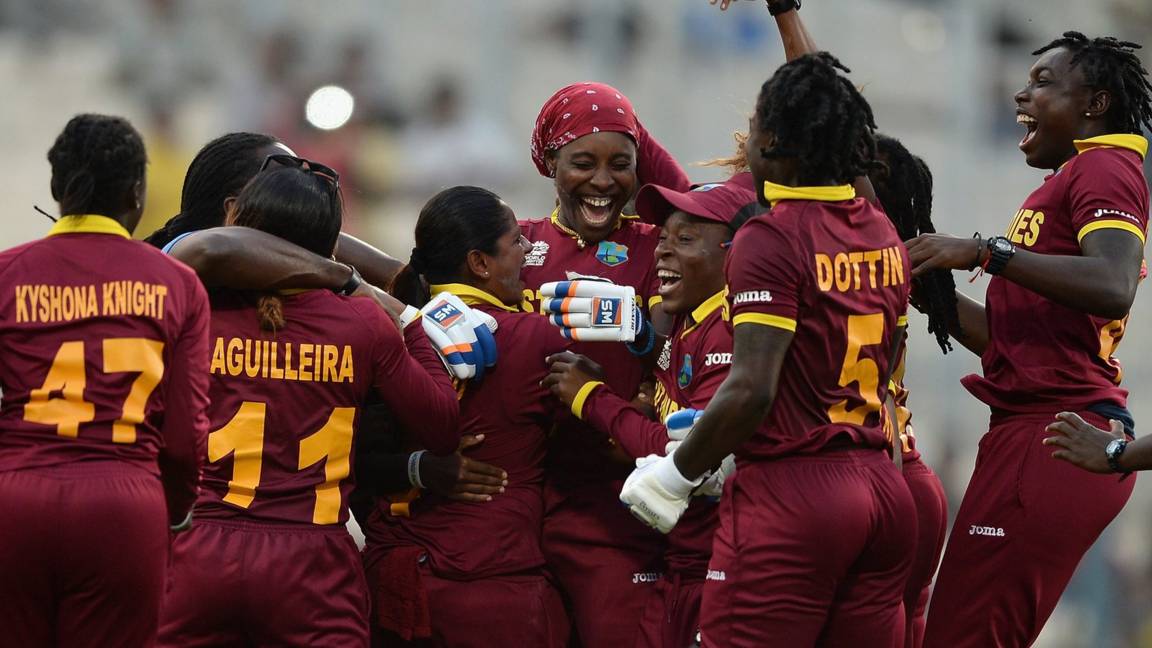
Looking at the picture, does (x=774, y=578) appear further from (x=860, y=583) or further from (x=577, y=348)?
(x=577, y=348)

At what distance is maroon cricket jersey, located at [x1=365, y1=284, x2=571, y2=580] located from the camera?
18.1ft

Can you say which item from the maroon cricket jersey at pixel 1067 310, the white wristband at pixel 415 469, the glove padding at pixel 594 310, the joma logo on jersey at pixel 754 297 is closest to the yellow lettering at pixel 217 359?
the white wristband at pixel 415 469

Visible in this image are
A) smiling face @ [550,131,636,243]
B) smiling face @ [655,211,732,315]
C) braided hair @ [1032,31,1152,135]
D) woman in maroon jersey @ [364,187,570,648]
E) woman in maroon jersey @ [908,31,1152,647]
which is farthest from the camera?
smiling face @ [550,131,636,243]

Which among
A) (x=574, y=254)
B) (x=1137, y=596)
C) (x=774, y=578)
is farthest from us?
(x=1137, y=596)

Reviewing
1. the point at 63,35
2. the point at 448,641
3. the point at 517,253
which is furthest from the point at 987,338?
the point at 63,35

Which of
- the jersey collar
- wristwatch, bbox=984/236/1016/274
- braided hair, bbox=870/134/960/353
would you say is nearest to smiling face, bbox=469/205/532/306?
the jersey collar

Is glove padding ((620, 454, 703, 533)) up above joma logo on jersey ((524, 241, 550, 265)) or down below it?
below

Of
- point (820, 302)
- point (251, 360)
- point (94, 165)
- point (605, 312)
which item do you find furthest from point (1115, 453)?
point (94, 165)

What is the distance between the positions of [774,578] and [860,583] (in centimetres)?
31

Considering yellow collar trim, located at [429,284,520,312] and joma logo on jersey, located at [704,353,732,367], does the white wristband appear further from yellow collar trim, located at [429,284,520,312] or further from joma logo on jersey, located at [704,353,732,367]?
joma logo on jersey, located at [704,353,732,367]

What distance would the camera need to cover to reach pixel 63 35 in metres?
12.2

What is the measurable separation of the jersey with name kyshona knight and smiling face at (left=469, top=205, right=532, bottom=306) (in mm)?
1286

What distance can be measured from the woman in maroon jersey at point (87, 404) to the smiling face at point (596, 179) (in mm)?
1846

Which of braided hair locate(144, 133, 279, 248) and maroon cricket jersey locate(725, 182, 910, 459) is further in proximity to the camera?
braided hair locate(144, 133, 279, 248)
